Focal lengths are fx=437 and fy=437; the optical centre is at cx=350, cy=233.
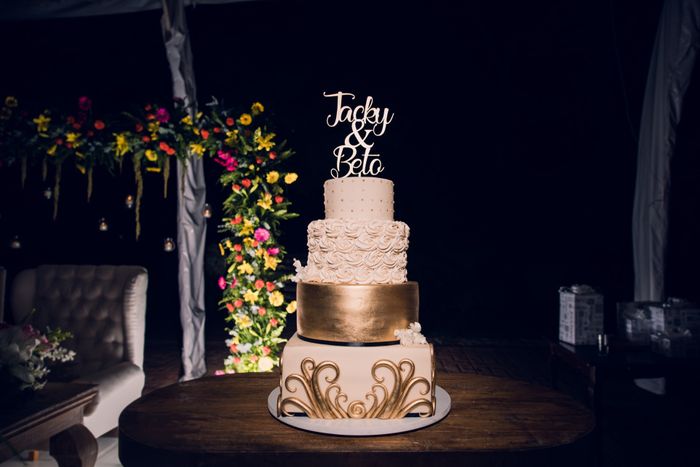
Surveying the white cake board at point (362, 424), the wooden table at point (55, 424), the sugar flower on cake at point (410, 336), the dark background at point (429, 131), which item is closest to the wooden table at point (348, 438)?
the white cake board at point (362, 424)

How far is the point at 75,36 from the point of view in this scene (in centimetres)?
643

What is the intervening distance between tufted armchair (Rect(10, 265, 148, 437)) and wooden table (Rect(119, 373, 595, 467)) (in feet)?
5.84

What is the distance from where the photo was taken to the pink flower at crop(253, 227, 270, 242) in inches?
175

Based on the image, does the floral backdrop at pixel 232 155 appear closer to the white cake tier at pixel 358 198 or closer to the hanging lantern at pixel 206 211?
the hanging lantern at pixel 206 211

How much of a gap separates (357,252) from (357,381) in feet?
1.99

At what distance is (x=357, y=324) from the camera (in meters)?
2.05

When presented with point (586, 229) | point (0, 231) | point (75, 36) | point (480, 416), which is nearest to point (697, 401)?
point (480, 416)

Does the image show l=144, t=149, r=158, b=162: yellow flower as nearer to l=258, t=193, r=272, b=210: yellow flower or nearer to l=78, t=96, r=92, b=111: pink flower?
l=78, t=96, r=92, b=111: pink flower

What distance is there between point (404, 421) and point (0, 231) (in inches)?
361

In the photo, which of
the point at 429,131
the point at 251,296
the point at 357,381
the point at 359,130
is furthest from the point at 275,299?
the point at 429,131

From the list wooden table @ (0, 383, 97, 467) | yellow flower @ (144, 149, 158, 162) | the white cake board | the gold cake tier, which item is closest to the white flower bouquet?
wooden table @ (0, 383, 97, 467)

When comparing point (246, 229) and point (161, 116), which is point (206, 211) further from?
point (161, 116)

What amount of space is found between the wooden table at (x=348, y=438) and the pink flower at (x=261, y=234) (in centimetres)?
249

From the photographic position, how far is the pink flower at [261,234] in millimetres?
4449
